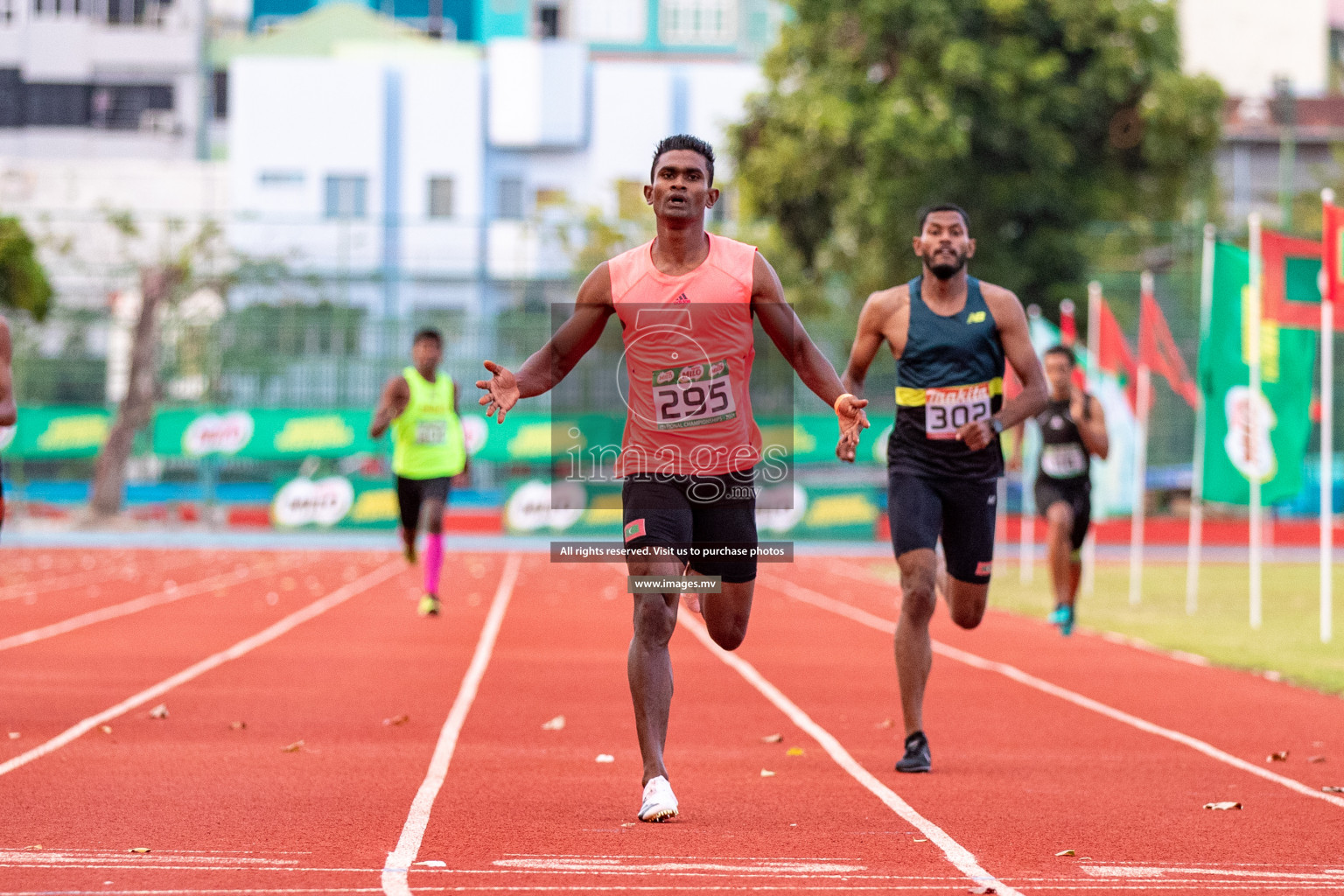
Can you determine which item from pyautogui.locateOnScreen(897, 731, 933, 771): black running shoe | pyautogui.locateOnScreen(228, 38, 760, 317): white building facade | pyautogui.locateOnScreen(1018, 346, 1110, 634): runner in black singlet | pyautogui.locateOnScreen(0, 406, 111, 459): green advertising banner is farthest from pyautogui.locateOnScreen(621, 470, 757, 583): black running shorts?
pyautogui.locateOnScreen(228, 38, 760, 317): white building facade

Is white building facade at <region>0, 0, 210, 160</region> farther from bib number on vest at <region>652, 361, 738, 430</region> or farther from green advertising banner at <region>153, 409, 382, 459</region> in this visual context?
bib number on vest at <region>652, 361, 738, 430</region>

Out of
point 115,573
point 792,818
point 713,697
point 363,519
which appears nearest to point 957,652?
point 713,697

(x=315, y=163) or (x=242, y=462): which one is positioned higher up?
(x=315, y=163)

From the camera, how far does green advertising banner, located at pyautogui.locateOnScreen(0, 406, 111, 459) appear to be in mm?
30781

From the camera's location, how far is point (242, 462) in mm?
30562

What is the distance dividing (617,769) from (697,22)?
5570cm

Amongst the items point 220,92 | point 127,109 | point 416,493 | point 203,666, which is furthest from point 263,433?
point 220,92

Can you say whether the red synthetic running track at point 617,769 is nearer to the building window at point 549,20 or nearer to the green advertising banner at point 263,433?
the green advertising banner at point 263,433

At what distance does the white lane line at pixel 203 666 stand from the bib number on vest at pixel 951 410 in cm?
377

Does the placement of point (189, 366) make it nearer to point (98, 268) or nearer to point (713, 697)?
point (98, 268)

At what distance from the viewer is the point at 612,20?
6141 centimetres

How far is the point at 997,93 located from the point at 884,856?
2686cm

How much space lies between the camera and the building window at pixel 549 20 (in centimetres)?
6156

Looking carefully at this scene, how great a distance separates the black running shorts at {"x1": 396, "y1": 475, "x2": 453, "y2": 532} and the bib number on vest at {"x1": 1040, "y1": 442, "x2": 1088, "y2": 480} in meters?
4.66
